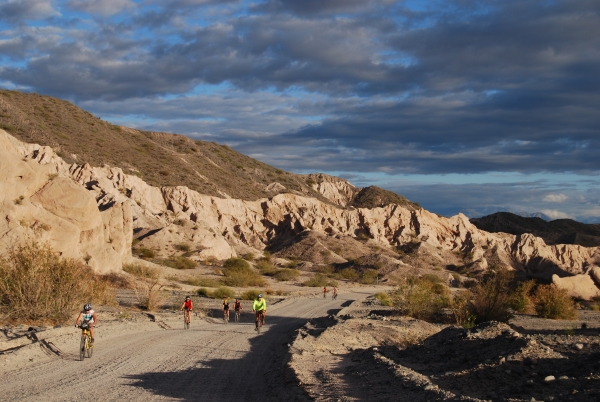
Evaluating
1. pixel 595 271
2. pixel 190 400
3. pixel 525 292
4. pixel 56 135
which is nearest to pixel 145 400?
pixel 190 400

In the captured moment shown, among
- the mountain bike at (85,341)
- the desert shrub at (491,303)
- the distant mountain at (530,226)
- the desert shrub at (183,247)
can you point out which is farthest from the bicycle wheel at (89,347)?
the distant mountain at (530,226)

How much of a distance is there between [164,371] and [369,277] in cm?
5031

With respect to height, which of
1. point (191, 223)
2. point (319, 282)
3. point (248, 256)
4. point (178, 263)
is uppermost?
point (191, 223)

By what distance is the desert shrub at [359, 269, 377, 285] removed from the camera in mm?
62344

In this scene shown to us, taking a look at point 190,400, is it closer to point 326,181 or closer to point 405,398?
point 405,398

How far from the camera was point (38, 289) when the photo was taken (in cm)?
2095

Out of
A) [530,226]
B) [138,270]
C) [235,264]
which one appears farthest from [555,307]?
[530,226]

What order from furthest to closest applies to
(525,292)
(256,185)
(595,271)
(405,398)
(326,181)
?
(326,181)
(256,185)
(595,271)
(525,292)
(405,398)

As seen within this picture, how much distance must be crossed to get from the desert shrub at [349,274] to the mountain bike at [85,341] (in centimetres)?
4927

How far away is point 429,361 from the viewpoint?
53.2 ft

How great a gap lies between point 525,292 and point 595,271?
16265mm

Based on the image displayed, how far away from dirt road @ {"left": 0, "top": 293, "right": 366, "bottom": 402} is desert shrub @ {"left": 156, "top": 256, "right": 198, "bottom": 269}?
30938mm

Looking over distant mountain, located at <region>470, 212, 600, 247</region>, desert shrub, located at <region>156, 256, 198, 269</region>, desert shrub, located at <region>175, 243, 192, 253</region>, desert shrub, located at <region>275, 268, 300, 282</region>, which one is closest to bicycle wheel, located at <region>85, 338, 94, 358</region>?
desert shrub, located at <region>156, 256, 198, 269</region>

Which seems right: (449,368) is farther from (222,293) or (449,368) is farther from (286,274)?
(286,274)
